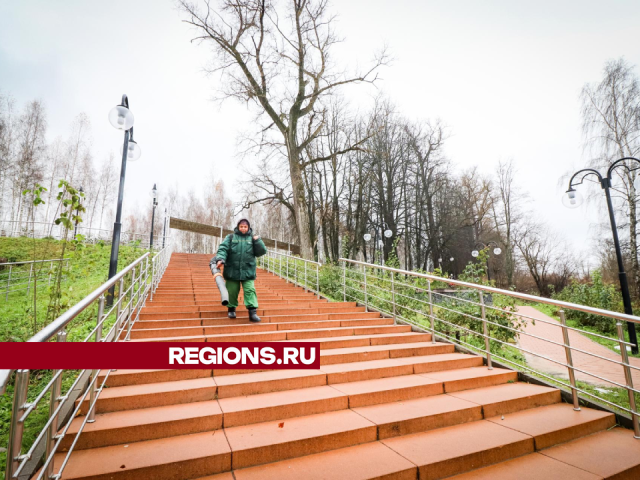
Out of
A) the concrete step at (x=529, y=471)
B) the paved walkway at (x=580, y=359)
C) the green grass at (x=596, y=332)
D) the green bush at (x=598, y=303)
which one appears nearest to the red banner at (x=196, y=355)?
the concrete step at (x=529, y=471)

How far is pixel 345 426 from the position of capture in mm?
2811

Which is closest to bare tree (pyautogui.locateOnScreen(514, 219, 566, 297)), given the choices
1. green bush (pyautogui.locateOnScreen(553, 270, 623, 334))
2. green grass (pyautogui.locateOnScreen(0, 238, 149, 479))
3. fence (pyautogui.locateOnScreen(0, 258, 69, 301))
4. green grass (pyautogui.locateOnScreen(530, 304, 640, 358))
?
green grass (pyautogui.locateOnScreen(530, 304, 640, 358))

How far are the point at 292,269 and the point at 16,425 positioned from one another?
9987 millimetres

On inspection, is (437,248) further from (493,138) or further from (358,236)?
(493,138)

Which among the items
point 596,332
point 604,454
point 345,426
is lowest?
point 596,332

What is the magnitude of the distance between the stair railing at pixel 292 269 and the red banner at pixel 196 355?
14.1ft

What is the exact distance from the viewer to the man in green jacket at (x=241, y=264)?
561cm

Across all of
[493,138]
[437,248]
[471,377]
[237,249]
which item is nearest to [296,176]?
[237,249]

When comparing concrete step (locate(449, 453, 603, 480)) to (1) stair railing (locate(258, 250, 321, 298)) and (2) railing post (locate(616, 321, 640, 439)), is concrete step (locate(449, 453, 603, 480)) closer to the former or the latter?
(2) railing post (locate(616, 321, 640, 439))

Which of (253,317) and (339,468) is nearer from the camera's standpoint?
(339,468)

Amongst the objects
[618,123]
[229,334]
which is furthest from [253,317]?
[618,123]

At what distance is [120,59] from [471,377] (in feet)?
62.2

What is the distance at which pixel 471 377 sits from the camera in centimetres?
397

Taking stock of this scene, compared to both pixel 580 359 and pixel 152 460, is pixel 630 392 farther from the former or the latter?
pixel 580 359
